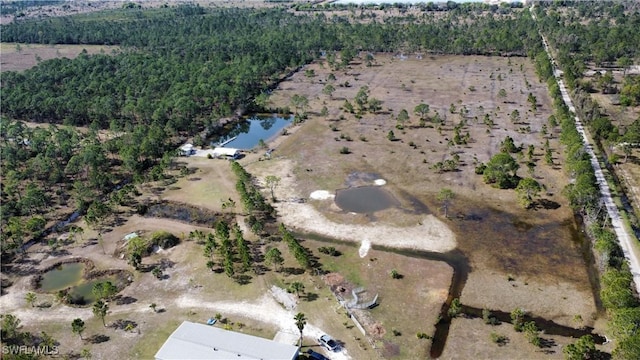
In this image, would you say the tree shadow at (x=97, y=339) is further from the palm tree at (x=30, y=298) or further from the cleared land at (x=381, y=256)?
the palm tree at (x=30, y=298)

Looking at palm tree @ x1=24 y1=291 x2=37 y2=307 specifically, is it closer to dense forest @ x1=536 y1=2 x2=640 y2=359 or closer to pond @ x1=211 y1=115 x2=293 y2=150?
pond @ x1=211 y1=115 x2=293 y2=150

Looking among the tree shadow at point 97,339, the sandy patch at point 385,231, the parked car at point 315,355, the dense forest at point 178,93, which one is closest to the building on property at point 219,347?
the parked car at point 315,355

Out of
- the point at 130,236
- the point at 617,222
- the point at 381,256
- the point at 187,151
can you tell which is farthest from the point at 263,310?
the point at 617,222

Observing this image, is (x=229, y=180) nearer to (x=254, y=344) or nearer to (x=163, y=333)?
(x=163, y=333)

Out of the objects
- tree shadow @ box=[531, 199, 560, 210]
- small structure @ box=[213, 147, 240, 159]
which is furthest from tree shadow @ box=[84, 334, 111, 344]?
tree shadow @ box=[531, 199, 560, 210]

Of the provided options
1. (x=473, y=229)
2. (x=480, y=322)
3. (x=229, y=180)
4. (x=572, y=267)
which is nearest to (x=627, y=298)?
(x=572, y=267)
